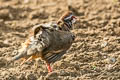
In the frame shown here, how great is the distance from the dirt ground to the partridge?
406 millimetres

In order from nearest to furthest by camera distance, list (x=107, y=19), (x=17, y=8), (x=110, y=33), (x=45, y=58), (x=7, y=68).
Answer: (x=45, y=58) < (x=7, y=68) < (x=110, y=33) < (x=107, y=19) < (x=17, y=8)

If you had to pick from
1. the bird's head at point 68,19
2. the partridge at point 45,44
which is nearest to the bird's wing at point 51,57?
the partridge at point 45,44

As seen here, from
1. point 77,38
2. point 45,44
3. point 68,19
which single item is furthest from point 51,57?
point 77,38

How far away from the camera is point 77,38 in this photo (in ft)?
32.1

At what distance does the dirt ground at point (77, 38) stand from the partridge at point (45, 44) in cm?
41

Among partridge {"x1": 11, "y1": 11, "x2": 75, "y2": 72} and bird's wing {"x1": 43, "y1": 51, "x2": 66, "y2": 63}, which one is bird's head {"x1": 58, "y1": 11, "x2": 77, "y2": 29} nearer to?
partridge {"x1": 11, "y1": 11, "x2": 75, "y2": 72}

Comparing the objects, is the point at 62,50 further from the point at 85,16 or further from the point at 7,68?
the point at 85,16

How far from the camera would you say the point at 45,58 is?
780 cm

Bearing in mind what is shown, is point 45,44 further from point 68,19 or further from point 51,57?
point 68,19

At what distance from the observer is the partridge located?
297 inches

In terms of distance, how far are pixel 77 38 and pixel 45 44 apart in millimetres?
2280

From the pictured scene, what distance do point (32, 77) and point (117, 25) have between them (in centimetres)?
334

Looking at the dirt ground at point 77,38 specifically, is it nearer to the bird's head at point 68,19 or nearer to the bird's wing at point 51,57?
the bird's wing at point 51,57

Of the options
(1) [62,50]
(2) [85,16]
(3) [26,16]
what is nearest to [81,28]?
(2) [85,16]
